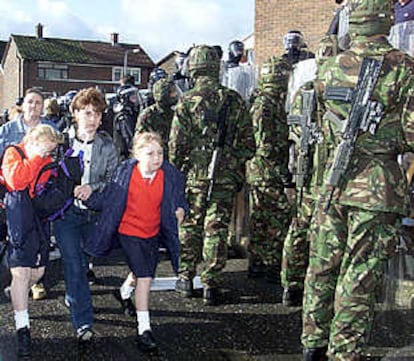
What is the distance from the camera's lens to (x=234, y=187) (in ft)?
17.8

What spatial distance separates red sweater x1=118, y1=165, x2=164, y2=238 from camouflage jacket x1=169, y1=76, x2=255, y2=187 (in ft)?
3.39

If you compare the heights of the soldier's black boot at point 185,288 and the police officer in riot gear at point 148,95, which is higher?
the police officer in riot gear at point 148,95

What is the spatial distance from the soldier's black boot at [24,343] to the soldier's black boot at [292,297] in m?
2.18

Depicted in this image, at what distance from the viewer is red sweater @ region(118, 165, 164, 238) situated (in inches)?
169

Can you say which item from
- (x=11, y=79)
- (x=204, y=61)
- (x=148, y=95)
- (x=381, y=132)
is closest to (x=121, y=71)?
(x=11, y=79)

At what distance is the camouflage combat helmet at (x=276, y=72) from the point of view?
18.7 feet

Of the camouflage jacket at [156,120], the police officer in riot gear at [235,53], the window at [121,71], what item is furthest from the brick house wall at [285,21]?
the window at [121,71]

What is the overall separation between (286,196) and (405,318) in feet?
5.80

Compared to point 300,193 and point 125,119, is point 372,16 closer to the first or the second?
point 300,193

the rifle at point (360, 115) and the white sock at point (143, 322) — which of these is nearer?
the rifle at point (360, 115)

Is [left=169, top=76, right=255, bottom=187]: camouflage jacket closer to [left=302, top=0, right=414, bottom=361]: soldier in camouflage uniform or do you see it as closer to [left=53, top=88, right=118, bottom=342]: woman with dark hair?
[left=53, top=88, right=118, bottom=342]: woman with dark hair

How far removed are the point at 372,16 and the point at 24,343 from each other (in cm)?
311

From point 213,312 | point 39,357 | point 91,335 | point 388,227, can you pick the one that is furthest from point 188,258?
point 388,227

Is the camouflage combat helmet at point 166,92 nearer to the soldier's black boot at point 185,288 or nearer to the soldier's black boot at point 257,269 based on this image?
the soldier's black boot at point 257,269
